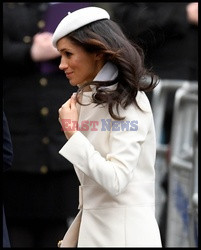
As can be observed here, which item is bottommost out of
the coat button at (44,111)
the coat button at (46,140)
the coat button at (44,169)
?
the coat button at (44,169)

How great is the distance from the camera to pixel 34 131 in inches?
256

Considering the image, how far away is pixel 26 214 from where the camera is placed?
6484 mm

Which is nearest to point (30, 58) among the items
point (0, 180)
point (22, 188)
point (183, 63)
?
point (22, 188)

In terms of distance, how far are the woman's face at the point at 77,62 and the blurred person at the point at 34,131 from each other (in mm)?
2016

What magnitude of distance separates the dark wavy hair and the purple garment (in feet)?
6.36

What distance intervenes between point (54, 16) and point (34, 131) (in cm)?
72

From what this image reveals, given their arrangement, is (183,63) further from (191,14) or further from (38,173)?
(38,173)

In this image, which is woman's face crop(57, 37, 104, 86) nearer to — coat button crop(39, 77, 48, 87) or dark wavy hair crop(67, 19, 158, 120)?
dark wavy hair crop(67, 19, 158, 120)

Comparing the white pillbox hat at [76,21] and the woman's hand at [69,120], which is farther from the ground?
the white pillbox hat at [76,21]

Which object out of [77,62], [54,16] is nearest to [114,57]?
[77,62]

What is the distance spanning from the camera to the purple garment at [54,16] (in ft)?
20.5

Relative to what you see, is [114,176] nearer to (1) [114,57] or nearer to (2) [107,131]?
(2) [107,131]

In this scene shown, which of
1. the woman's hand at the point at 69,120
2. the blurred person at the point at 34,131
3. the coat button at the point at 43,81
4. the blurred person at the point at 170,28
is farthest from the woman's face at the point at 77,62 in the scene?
the coat button at the point at 43,81

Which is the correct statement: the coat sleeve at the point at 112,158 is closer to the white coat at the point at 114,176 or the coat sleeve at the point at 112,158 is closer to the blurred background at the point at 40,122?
the white coat at the point at 114,176
